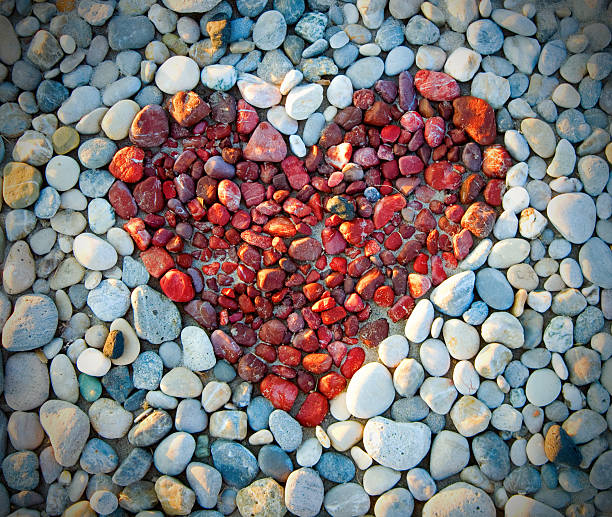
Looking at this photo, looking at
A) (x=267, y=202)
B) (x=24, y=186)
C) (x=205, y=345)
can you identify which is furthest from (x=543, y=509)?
(x=24, y=186)

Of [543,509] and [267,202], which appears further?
[267,202]

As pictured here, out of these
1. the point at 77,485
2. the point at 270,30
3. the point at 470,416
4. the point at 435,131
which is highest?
the point at 270,30

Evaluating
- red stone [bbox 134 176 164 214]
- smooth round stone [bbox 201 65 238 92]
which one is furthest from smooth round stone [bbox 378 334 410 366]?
smooth round stone [bbox 201 65 238 92]

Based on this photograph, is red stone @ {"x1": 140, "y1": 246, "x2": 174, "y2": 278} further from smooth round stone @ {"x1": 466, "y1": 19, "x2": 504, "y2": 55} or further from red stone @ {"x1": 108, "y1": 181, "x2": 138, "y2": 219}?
smooth round stone @ {"x1": 466, "y1": 19, "x2": 504, "y2": 55}

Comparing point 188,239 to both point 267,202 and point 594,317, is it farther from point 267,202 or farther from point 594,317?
point 594,317

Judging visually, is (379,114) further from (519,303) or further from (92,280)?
(92,280)

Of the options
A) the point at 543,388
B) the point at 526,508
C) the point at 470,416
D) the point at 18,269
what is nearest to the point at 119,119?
the point at 18,269
